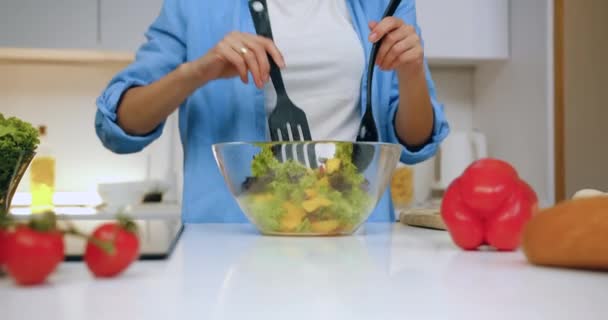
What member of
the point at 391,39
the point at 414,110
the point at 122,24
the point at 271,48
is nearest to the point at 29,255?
the point at 271,48

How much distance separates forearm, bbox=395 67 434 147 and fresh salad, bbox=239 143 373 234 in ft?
0.91

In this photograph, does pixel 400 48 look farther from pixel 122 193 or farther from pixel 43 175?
pixel 43 175

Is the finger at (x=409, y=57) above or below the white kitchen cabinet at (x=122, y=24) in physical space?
below

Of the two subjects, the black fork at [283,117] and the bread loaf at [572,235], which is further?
the black fork at [283,117]

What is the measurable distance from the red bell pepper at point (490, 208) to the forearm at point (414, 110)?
1.06 feet

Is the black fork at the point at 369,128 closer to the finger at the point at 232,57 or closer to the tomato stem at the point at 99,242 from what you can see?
the finger at the point at 232,57

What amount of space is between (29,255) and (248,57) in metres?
0.45

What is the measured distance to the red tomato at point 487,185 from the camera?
2.31 ft

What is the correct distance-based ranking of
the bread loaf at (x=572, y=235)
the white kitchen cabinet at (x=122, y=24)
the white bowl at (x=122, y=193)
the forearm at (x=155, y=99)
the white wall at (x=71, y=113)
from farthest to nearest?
1. the white wall at (x=71, y=113)
2. the white bowl at (x=122, y=193)
3. the white kitchen cabinet at (x=122, y=24)
4. the forearm at (x=155, y=99)
5. the bread loaf at (x=572, y=235)

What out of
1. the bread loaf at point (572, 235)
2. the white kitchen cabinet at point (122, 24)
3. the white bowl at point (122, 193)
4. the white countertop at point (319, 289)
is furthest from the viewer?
the white bowl at point (122, 193)

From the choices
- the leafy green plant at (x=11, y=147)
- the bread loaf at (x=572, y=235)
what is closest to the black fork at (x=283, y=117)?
the leafy green plant at (x=11, y=147)

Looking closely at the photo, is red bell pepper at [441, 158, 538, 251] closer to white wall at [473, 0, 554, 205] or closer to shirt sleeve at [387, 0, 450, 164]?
shirt sleeve at [387, 0, 450, 164]

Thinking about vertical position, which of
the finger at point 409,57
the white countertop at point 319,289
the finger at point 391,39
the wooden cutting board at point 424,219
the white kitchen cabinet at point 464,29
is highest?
the white kitchen cabinet at point 464,29

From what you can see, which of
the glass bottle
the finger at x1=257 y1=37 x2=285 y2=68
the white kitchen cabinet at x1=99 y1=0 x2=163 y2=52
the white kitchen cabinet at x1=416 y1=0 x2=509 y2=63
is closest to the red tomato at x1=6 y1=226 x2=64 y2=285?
the finger at x1=257 y1=37 x2=285 y2=68
